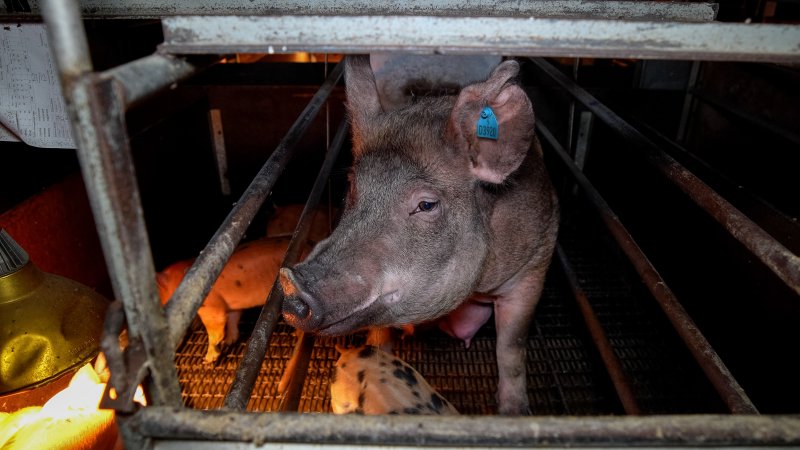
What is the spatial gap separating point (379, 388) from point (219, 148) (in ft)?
14.4

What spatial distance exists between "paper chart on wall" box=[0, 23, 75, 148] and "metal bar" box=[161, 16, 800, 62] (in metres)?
1.39

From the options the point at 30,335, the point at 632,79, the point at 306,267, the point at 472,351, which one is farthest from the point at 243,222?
the point at 632,79

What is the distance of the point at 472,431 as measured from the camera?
4.12ft

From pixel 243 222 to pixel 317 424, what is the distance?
83 cm

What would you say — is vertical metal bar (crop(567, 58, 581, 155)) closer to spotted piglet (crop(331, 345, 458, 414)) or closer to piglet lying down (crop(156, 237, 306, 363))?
piglet lying down (crop(156, 237, 306, 363))

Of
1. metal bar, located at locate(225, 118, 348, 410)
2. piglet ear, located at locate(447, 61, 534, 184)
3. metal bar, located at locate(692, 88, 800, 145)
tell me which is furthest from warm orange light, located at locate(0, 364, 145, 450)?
metal bar, located at locate(692, 88, 800, 145)

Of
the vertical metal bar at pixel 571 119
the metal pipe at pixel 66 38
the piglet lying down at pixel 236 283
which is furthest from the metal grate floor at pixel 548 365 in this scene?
the metal pipe at pixel 66 38

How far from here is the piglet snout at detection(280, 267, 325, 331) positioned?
2.01m

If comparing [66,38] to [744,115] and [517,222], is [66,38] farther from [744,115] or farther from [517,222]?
[744,115]

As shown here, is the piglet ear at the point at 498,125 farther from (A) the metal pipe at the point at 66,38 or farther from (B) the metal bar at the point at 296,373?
(A) the metal pipe at the point at 66,38

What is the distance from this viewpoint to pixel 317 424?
4.16 feet

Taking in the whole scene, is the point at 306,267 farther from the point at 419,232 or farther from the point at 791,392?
the point at 791,392

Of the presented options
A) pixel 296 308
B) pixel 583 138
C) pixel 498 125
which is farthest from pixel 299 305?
pixel 583 138

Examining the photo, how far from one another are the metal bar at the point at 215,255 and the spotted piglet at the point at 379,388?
3.44 feet
